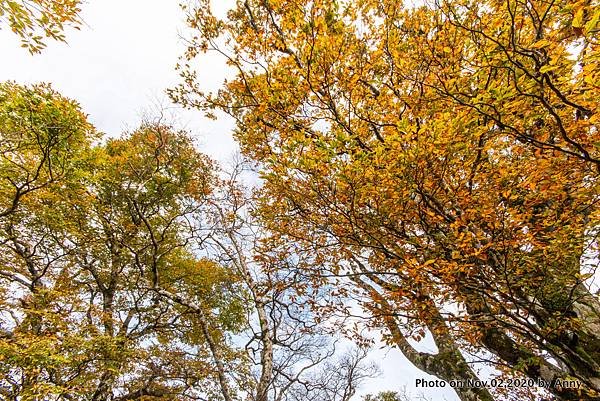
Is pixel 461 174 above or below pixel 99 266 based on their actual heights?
below

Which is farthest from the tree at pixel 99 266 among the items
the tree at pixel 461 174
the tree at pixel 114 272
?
the tree at pixel 461 174

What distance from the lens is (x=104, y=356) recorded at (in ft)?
24.6

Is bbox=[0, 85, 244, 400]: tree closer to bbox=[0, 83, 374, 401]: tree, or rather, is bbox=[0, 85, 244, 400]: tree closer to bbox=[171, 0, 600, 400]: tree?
bbox=[0, 83, 374, 401]: tree

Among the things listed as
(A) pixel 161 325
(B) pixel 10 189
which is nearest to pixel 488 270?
(A) pixel 161 325

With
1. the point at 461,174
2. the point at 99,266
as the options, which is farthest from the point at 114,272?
the point at 461,174

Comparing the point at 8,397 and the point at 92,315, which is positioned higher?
the point at 92,315

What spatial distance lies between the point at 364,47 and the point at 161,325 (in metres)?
10.2

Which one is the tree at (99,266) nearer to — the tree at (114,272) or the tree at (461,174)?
the tree at (114,272)

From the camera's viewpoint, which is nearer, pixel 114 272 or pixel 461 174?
pixel 461 174

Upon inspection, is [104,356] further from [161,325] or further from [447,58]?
[447,58]

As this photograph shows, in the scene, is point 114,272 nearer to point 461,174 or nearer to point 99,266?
point 99,266

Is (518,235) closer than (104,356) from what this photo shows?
Yes

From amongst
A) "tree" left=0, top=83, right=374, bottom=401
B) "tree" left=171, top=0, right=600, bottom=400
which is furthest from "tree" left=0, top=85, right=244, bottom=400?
"tree" left=171, top=0, right=600, bottom=400

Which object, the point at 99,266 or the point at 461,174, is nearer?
the point at 461,174
